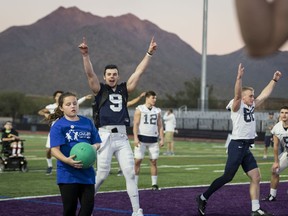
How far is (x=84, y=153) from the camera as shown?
23.0ft

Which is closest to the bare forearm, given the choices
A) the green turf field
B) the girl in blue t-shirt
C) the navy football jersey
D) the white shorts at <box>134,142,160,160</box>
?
the navy football jersey

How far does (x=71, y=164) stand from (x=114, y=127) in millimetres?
2563

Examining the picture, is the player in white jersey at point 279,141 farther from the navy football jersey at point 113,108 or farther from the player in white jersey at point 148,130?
the navy football jersey at point 113,108

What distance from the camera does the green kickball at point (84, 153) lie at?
700 cm

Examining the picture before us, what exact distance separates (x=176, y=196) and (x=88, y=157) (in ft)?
19.5

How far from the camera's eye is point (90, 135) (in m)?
7.39

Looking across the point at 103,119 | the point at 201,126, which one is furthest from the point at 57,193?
the point at 201,126

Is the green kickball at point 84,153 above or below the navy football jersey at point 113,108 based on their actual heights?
below

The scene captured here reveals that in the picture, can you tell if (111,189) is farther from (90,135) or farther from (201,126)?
(201,126)

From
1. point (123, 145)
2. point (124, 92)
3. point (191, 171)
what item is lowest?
point (191, 171)

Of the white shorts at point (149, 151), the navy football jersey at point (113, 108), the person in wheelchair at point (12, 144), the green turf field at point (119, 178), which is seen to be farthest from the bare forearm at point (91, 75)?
the person in wheelchair at point (12, 144)

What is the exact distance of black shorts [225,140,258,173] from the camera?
10.1 m

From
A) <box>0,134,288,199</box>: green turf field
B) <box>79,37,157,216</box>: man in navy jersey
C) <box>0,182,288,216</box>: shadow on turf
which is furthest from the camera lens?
<box>0,134,288,199</box>: green turf field

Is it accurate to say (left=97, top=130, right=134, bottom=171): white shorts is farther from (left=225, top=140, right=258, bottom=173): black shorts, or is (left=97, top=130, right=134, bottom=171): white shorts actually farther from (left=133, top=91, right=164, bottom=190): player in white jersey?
(left=133, top=91, right=164, bottom=190): player in white jersey
